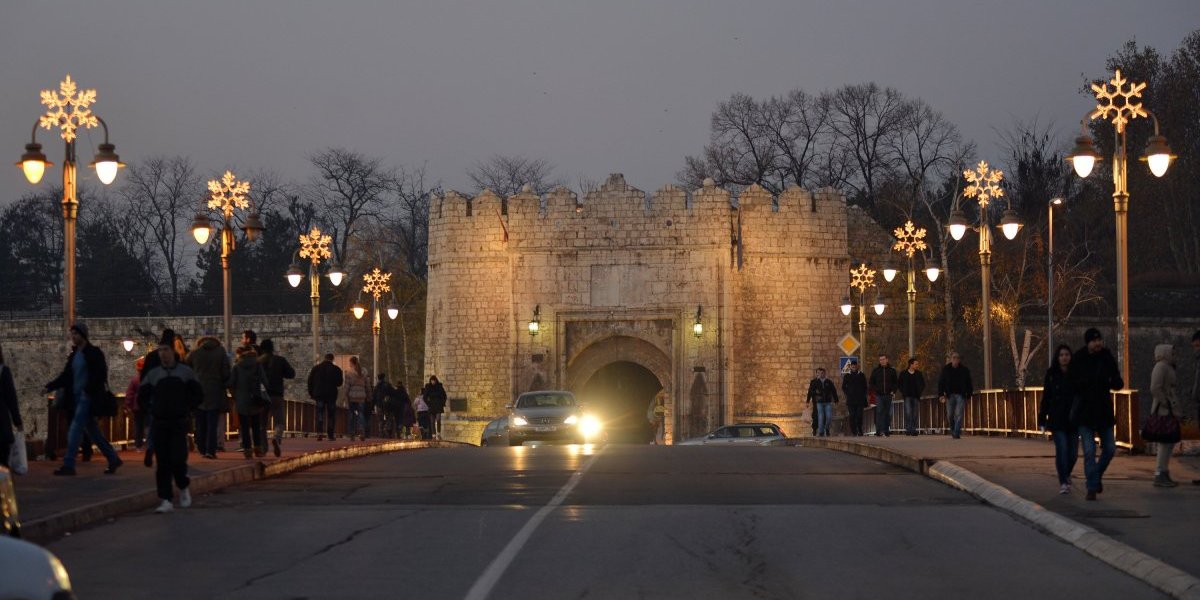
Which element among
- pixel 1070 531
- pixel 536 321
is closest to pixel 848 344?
pixel 536 321

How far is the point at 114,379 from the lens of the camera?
7044 cm

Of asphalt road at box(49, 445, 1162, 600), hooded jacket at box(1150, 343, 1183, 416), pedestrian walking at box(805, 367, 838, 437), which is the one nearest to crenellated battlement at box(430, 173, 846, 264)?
pedestrian walking at box(805, 367, 838, 437)

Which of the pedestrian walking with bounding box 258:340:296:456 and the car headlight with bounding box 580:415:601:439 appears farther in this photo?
the car headlight with bounding box 580:415:601:439

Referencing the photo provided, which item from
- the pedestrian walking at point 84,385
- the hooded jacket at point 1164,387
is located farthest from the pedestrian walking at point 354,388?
the hooded jacket at point 1164,387

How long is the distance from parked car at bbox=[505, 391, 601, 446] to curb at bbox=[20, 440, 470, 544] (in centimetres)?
594

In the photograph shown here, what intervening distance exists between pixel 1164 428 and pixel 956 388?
1291 centimetres

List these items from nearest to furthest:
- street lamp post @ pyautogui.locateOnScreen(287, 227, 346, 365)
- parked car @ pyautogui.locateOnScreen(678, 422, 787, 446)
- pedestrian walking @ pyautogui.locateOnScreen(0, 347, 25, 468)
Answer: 1. pedestrian walking @ pyautogui.locateOnScreen(0, 347, 25, 468)
2. street lamp post @ pyautogui.locateOnScreen(287, 227, 346, 365)
3. parked car @ pyautogui.locateOnScreen(678, 422, 787, 446)

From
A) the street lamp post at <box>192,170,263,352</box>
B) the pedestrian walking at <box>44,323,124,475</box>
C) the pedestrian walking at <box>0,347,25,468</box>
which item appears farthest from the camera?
the street lamp post at <box>192,170,263,352</box>

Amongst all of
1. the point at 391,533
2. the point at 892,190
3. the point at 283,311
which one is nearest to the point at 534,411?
the point at 391,533

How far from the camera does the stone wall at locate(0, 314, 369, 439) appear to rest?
68.1m

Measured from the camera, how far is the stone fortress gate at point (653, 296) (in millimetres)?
48906

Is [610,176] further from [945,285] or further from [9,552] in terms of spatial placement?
[9,552]

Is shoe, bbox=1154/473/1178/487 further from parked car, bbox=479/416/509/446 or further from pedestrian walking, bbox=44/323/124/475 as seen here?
parked car, bbox=479/416/509/446

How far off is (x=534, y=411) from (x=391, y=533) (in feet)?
72.8
